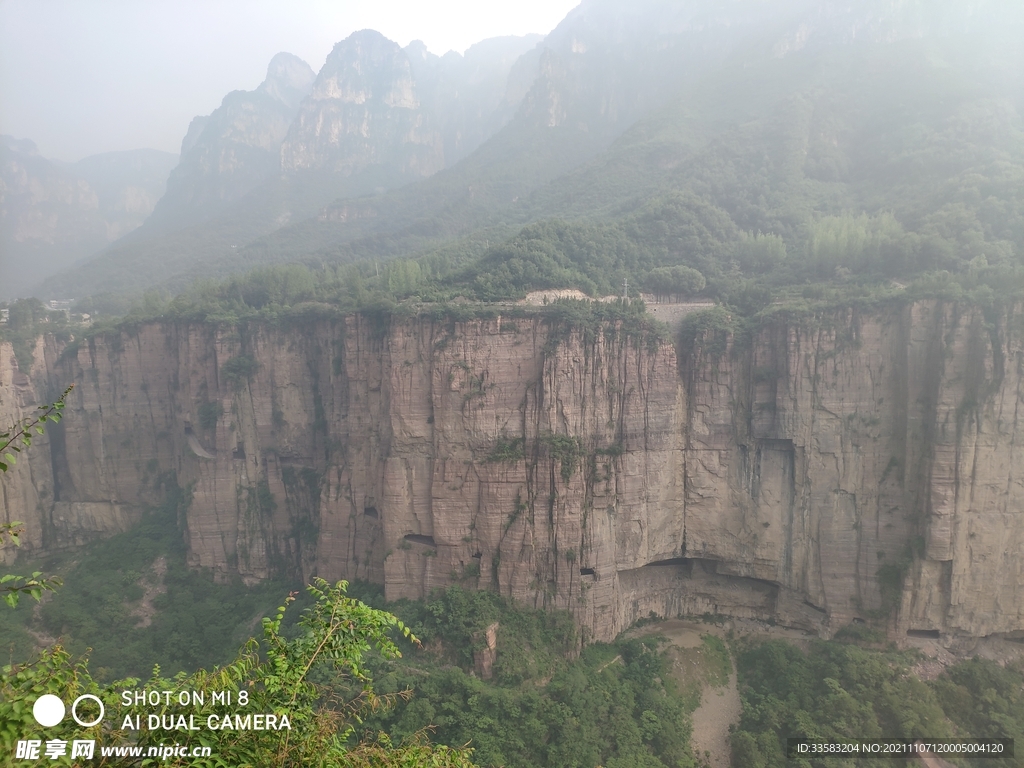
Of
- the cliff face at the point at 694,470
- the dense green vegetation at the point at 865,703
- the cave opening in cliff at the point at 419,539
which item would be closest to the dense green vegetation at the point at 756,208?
the cliff face at the point at 694,470

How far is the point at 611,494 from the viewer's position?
27.7 m

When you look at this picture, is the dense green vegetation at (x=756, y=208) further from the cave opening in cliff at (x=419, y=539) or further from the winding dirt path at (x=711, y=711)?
the winding dirt path at (x=711, y=711)

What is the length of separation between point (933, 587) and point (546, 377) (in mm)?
17280

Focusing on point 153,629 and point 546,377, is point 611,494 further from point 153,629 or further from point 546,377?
point 153,629

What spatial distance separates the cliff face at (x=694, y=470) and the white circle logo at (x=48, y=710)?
21.2 m

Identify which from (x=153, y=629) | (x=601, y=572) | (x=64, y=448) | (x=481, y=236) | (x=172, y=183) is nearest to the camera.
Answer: (x=601, y=572)

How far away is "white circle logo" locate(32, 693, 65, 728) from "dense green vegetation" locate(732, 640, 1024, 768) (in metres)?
22.4

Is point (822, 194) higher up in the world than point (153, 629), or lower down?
higher up

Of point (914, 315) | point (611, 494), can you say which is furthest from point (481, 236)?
point (914, 315)

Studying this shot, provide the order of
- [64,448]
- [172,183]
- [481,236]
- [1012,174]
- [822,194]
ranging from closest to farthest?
[1012,174]
[64,448]
[822,194]
[481,236]
[172,183]

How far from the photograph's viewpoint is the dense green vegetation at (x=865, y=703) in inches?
878

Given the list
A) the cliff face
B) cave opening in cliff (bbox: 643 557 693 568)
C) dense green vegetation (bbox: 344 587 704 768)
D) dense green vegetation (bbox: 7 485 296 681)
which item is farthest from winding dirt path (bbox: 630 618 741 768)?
dense green vegetation (bbox: 7 485 296 681)

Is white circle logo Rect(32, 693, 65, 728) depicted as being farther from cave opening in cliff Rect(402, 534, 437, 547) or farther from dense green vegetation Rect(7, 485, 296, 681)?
dense green vegetation Rect(7, 485, 296, 681)

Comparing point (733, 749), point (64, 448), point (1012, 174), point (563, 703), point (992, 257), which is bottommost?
point (733, 749)
